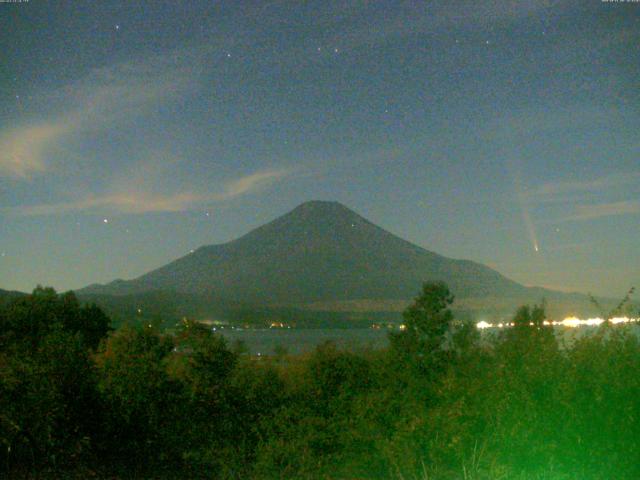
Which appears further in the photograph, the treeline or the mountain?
the mountain

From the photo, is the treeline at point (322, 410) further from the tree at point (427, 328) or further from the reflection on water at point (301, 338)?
the reflection on water at point (301, 338)

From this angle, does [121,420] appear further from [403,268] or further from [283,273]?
[283,273]

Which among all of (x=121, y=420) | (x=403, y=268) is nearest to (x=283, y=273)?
(x=403, y=268)

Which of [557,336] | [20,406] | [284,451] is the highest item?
[557,336]

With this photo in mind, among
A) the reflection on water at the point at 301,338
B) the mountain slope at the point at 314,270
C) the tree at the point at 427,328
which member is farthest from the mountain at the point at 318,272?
the tree at the point at 427,328

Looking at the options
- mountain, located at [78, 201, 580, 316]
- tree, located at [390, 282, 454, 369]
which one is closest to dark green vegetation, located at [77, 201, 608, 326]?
mountain, located at [78, 201, 580, 316]

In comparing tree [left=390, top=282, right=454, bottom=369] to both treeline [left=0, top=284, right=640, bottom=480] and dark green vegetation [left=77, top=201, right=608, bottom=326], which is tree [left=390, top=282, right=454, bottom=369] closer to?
treeline [left=0, top=284, right=640, bottom=480]
